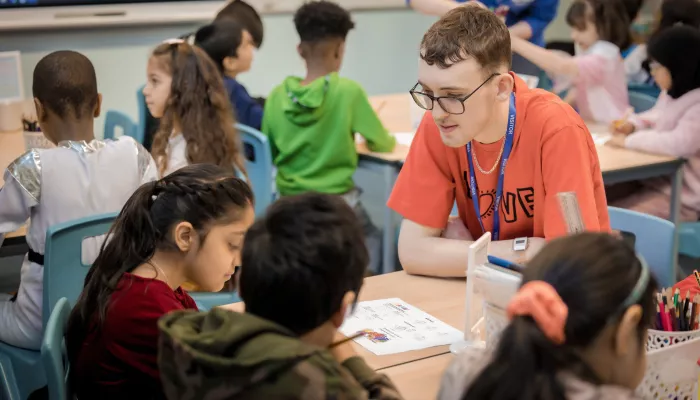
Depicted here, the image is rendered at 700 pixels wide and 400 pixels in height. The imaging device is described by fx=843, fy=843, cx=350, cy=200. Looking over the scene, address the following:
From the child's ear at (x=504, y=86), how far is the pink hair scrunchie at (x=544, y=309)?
2.75ft

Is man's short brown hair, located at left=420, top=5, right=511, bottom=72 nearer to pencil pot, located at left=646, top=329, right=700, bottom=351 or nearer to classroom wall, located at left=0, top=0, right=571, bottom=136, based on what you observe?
pencil pot, located at left=646, top=329, right=700, bottom=351

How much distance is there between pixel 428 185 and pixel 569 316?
952 mm

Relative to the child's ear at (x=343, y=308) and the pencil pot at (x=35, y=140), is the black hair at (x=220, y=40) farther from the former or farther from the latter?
the child's ear at (x=343, y=308)

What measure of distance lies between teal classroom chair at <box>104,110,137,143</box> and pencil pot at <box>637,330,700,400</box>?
277 cm

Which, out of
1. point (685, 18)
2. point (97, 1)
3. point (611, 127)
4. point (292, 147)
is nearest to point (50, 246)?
point (292, 147)

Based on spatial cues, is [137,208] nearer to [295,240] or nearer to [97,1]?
[295,240]

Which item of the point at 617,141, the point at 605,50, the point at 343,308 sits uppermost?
the point at 605,50

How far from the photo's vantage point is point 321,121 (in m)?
3.39

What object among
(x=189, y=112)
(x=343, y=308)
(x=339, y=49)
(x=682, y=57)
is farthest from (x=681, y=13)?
(x=343, y=308)

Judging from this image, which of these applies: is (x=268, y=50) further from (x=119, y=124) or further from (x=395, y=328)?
(x=395, y=328)

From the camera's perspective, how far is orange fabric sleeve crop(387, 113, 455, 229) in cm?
196

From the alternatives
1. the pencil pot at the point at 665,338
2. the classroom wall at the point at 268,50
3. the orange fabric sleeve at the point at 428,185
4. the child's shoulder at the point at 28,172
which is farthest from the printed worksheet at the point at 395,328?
the classroom wall at the point at 268,50

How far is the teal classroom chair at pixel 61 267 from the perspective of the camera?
6.73 ft

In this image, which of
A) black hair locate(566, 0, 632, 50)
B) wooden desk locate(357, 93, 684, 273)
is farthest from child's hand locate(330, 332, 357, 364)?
black hair locate(566, 0, 632, 50)
